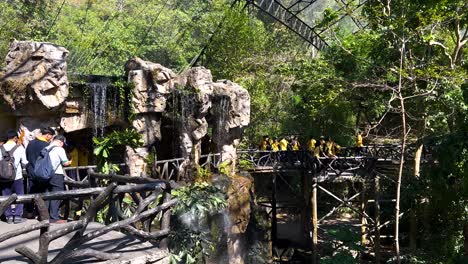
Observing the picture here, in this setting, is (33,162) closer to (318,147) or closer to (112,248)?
(112,248)

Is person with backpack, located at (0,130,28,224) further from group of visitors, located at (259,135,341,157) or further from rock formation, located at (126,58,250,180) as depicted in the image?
group of visitors, located at (259,135,341,157)

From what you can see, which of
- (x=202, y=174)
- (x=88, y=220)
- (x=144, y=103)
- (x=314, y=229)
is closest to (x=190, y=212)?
(x=88, y=220)

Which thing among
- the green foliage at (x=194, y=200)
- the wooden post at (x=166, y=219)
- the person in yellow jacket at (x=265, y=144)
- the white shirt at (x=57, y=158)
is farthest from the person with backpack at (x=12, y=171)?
the person in yellow jacket at (x=265, y=144)

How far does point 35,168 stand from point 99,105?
920cm

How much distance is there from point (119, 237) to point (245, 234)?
12.0 m

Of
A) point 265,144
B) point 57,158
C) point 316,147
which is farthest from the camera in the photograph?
point 265,144

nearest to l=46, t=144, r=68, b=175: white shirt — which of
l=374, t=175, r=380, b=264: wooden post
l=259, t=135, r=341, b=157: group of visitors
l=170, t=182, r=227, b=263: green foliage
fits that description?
l=170, t=182, r=227, b=263: green foliage

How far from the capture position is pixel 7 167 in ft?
19.2

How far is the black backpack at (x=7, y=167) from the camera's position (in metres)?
5.81

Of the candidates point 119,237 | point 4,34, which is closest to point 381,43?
point 119,237

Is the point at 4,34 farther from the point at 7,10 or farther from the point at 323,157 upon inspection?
the point at 323,157

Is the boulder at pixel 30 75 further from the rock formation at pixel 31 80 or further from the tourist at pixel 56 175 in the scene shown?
the tourist at pixel 56 175

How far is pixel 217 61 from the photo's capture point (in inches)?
843

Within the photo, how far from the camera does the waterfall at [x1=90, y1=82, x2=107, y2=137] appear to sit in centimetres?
1444
